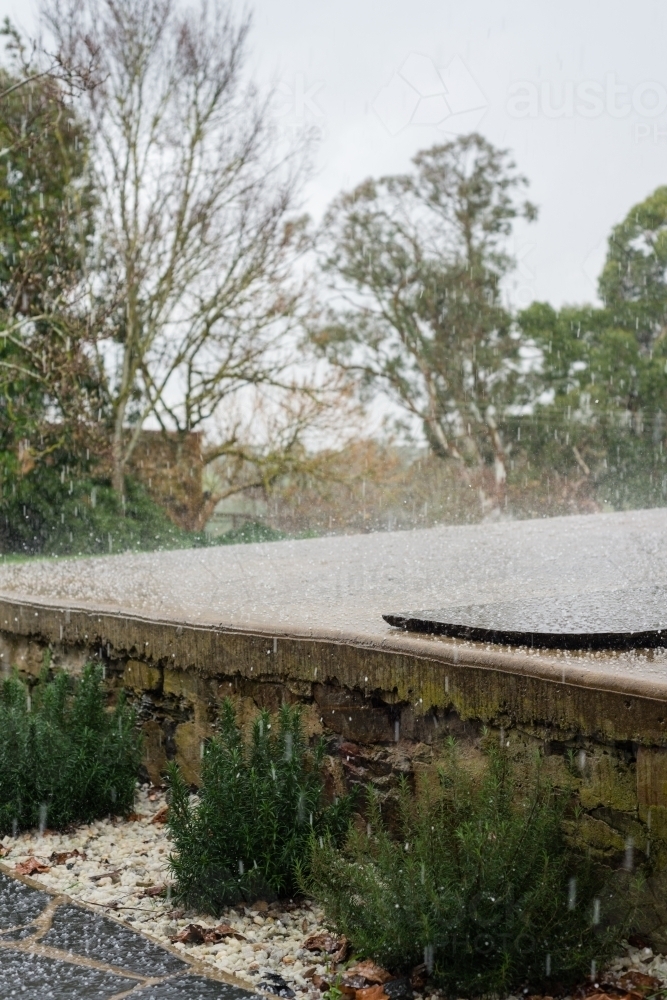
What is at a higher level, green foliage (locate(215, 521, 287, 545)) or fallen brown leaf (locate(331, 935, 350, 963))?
green foliage (locate(215, 521, 287, 545))

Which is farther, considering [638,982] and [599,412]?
[599,412]

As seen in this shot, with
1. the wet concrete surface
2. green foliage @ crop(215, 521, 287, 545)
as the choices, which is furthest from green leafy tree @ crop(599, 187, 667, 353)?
the wet concrete surface

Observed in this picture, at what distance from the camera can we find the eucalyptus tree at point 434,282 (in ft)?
51.9

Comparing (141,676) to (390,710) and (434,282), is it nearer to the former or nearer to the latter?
(390,710)

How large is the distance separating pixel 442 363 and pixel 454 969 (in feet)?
46.5

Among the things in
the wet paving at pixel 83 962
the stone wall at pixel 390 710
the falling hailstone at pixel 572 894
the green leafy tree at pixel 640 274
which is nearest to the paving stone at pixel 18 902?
the wet paving at pixel 83 962

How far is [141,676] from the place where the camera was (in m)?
3.40

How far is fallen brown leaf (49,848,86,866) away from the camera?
2896 millimetres

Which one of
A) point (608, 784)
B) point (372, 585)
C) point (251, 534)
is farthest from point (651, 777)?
point (251, 534)

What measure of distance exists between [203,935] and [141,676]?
119 cm

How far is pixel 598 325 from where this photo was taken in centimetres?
1609

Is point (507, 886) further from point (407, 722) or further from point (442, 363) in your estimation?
point (442, 363)

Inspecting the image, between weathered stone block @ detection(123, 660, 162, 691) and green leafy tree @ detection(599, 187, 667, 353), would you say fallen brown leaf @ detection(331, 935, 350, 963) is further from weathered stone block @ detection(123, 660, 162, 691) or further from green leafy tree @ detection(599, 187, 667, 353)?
green leafy tree @ detection(599, 187, 667, 353)

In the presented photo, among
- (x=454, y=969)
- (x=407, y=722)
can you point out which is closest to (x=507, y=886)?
(x=454, y=969)
